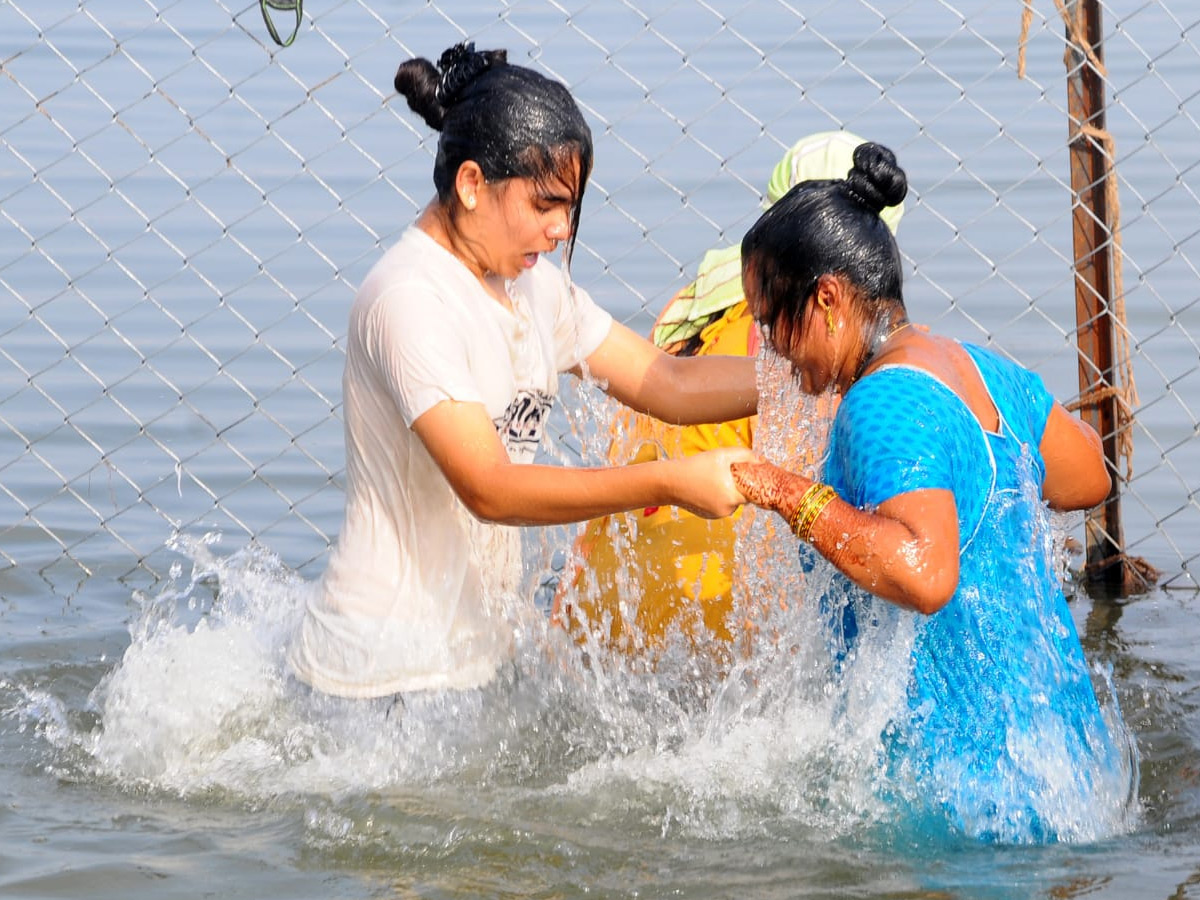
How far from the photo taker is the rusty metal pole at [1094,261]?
5715mm

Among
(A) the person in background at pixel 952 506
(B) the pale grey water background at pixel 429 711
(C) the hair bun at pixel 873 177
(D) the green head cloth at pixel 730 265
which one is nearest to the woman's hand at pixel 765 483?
(A) the person in background at pixel 952 506

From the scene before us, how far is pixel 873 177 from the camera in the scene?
11.8ft

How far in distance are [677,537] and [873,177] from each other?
4.69 feet

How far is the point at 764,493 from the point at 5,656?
121 inches

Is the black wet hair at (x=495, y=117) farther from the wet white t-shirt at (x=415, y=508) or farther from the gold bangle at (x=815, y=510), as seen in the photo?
the gold bangle at (x=815, y=510)

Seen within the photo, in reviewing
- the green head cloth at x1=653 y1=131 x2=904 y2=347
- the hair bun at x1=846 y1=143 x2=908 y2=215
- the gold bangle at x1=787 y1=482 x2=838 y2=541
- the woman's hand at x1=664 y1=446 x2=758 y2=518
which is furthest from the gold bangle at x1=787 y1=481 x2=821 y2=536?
the green head cloth at x1=653 y1=131 x2=904 y2=347

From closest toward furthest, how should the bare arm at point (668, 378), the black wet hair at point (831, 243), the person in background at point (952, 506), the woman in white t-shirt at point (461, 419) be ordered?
the person in background at point (952, 506) < the black wet hair at point (831, 243) < the woman in white t-shirt at point (461, 419) < the bare arm at point (668, 378)

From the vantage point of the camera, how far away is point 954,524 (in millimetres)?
3309

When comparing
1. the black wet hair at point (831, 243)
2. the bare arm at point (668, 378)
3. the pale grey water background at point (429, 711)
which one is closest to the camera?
the black wet hair at point (831, 243)

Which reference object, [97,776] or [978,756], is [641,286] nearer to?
[97,776]

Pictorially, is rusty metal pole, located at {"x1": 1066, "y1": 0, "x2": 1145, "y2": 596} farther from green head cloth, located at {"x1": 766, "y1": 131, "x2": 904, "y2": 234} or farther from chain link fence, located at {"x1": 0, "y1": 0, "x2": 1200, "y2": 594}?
green head cloth, located at {"x1": 766, "y1": 131, "x2": 904, "y2": 234}

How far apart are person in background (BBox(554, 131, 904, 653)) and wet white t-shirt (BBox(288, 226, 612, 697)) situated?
0.68 m

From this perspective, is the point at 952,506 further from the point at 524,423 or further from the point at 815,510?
the point at 524,423

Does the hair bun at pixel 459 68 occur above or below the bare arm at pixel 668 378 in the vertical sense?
above
